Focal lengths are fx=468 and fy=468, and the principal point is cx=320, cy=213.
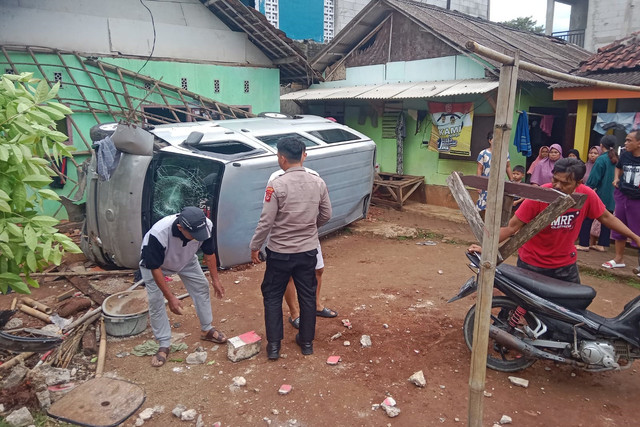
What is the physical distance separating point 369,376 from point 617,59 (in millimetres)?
6503

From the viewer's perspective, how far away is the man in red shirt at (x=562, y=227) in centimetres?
363

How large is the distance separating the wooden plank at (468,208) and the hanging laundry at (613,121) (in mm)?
5685

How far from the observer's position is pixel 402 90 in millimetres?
9734

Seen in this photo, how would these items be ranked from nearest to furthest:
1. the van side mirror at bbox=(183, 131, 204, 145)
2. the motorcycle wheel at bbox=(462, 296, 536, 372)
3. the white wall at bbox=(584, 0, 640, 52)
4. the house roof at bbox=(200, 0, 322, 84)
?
the motorcycle wheel at bbox=(462, 296, 536, 372)
the van side mirror at bbox=(183, 131, 204, 145)
the house roof at bbox=(200, 0, 322, 84)
the white wall at bbox=(584, 0, 640, 52)

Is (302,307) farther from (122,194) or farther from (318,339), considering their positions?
(122,194)

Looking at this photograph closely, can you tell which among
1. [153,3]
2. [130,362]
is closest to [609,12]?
[153,3]

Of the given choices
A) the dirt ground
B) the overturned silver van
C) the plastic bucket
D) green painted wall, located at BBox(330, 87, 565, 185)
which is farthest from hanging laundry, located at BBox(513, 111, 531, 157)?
the plastic bucket

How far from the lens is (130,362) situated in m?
4.00

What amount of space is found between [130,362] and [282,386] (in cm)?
139

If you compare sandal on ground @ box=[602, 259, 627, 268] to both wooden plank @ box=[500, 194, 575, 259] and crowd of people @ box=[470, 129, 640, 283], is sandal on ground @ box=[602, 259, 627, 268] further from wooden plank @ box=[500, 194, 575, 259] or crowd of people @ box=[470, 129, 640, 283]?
wooden plank @ box=[500, 194, 575, 259]

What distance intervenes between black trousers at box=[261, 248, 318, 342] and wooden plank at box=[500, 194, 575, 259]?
1.76m

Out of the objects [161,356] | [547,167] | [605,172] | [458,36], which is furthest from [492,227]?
[458,36]

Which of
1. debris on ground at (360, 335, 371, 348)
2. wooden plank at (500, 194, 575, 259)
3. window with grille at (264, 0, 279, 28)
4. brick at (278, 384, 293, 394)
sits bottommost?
brick at (278, 384, 293, 394)

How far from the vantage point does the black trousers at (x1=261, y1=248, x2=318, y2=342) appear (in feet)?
13.0
